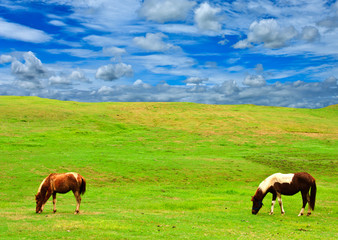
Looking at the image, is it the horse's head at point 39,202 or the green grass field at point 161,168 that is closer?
the green grass field at point 161,168

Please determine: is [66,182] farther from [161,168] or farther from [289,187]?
[161,168]

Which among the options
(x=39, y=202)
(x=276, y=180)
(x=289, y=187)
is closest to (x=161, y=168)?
(x=276, y=180)

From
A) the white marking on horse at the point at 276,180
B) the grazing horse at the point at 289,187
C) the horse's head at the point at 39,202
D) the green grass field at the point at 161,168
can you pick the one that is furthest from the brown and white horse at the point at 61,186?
the white marking on horse at the point at 276,180

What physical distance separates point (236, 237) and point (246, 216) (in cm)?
539

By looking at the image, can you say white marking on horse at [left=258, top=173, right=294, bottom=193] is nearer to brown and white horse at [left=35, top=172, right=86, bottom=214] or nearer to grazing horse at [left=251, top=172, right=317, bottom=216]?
grazing horse at [left=251, top=172, right=317, bottom=216]

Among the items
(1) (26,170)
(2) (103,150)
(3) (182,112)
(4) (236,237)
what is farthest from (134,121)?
(4) (236,237)

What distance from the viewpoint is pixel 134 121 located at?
3093 inches

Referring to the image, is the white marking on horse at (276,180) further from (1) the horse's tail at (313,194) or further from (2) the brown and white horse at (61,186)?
(2) the brown and white horse at (61,186)

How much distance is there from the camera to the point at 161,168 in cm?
3922

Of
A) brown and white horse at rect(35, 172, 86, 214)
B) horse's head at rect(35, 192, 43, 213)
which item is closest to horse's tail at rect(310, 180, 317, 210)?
brown and white horse at rect(35, 172, 86, 214)

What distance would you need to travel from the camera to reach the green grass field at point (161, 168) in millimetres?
16281

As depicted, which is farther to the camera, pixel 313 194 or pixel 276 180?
pixel 276 180

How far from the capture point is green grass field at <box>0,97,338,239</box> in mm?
16281

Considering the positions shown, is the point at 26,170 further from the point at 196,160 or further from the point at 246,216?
the point at 246,216
